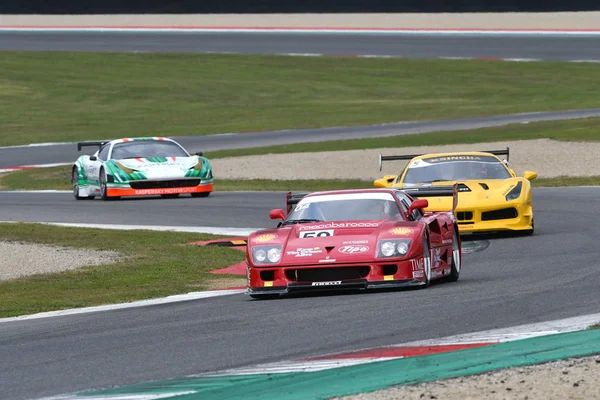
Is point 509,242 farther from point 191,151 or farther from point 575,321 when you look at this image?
point 191,151

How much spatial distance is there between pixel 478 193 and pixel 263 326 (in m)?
8.39

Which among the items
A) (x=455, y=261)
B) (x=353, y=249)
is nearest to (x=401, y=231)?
(x=353, y=249)

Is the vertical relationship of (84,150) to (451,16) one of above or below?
below

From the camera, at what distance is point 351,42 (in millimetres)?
52875

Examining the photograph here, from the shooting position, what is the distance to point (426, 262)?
11.3 meters

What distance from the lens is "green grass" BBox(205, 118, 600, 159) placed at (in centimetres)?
3312

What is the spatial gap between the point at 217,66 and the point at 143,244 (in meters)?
34.7

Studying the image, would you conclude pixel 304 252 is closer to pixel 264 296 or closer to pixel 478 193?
pixel 264 296

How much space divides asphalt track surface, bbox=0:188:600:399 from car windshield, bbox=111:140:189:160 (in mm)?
12234

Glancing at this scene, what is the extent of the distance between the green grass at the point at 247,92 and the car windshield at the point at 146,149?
13.2 meters

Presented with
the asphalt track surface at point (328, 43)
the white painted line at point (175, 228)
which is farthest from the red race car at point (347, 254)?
the asphalt track surface at point (328, 43)

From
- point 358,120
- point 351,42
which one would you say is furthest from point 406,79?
point 358,120

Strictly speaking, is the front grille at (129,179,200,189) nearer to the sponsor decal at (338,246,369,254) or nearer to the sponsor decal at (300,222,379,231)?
the sponsor decal at (300,222,379,231)

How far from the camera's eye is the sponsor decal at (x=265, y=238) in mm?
11367
